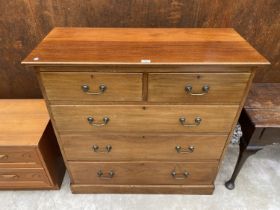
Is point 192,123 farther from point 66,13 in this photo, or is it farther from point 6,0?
point 6,0

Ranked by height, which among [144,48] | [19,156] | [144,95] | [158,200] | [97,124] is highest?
[144,48]

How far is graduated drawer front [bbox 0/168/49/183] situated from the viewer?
136 cm

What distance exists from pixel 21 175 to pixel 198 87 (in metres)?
1.27

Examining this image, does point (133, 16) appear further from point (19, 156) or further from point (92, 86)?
point (19, 156)

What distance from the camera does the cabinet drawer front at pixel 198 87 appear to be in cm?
92

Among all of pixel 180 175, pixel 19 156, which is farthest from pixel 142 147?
pixel 19 156

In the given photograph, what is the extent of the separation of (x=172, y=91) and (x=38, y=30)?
3.20 ft

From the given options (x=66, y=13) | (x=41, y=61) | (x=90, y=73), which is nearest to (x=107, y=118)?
(x=90, y=73)

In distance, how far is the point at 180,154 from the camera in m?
1.25

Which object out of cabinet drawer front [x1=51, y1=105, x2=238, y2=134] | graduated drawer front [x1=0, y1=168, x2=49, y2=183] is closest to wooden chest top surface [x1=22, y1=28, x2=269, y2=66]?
cabinet drawer front [x1=51, y1=105, x2=238, y2=134]

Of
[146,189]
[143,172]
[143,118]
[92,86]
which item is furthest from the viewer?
[146,189]

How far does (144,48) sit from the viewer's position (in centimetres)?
98

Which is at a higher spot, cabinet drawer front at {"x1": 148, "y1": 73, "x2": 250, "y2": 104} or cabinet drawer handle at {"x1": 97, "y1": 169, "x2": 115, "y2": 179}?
cabinet drawer front at {"x1": 148, "y1": 73, "x2": 250, "y2": 104}

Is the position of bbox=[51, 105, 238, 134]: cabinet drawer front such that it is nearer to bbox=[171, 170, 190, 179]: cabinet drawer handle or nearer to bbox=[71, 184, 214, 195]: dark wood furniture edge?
bbox=[171, 170, 190, 179]: cabinet drawer handle
